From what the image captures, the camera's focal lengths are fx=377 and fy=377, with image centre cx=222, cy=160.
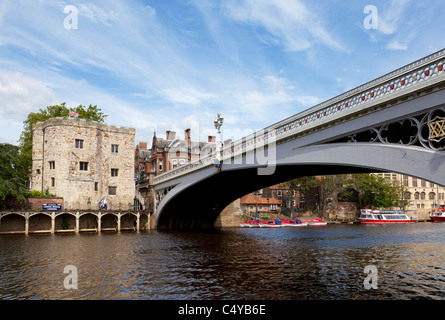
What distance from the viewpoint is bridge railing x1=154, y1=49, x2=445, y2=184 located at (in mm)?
12565

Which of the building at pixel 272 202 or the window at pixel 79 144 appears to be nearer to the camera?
the window at pixel 79 144

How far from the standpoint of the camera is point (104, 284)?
15.5m

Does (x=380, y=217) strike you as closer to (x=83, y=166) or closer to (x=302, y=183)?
(x=302, y=183)

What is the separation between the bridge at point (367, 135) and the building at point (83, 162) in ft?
76.5

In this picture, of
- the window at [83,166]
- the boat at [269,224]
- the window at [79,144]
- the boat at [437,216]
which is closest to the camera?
the window at [83,166]

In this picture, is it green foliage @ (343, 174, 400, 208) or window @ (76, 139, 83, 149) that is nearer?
window @ (76, 139, 83, 149)

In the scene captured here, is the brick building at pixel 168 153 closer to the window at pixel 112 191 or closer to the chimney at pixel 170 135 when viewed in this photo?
the chimney at pixel 170 135

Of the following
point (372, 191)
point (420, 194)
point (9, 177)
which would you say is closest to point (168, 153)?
point (9, 177)

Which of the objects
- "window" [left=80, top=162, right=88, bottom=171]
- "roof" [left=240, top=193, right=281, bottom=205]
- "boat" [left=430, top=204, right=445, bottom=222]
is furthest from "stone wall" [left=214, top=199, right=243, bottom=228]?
"boat" [left=430, top=204, right=445, bottom=222]

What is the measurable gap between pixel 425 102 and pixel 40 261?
20.6 meters

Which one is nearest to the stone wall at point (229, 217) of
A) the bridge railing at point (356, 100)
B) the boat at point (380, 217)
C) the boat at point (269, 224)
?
the boat at point (269, 224)

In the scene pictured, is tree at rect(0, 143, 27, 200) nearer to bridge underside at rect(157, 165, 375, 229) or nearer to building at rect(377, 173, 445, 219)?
bridge underside at rect(157, 165, 375, 229)

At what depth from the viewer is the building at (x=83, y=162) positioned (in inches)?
1864
